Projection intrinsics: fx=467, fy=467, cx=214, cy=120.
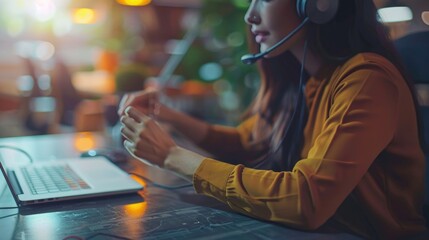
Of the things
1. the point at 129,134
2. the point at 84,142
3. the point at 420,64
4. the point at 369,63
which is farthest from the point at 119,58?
the point at 369,63

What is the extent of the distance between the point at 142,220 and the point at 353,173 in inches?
13.4

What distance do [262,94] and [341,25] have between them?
0.39 meters

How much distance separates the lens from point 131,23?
5.44 m

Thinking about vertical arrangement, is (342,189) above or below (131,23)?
below

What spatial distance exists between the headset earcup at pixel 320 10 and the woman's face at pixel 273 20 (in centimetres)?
6

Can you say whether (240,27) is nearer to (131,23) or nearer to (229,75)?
(229,75)

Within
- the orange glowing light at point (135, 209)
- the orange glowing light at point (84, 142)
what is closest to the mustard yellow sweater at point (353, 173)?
the orange glowing light at point (135, 209)

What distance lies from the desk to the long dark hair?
9.1 inches

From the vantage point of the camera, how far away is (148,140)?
2.83 feet

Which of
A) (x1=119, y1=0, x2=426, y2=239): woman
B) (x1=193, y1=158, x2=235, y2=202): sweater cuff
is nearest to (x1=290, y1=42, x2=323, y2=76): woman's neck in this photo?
(x1=119, y1=0, x2=426, y2=239): woman

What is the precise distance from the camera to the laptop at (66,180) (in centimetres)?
85

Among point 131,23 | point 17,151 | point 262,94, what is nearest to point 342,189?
point 262,94

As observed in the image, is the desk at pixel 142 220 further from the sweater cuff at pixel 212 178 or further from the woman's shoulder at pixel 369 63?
the woman's shoulder at pixel 369 63

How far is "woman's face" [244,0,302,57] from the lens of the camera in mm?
900
